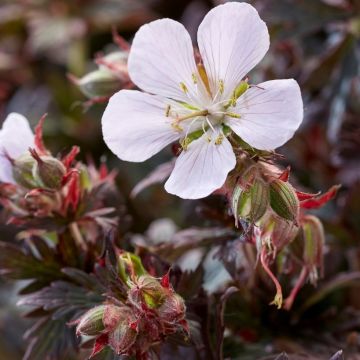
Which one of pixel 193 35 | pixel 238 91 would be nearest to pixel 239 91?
pixel 238 91

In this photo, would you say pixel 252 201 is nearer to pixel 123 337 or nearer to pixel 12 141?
pixel 123 337

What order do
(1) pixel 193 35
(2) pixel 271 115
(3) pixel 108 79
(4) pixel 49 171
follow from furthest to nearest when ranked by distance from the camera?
1. (1) pixel 193 35
2. (3) pixel 108 79
3. (4) pixel 49 171
4. (2) pixel 271 115

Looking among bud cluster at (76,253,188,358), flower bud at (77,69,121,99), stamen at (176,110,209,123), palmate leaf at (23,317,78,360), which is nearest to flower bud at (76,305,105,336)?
bud cluster at (76,253,188,358)

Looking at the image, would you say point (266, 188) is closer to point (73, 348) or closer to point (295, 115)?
point (295, 115)

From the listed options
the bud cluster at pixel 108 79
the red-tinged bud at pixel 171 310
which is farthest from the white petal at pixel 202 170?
the bud cluster at pixel 108 79

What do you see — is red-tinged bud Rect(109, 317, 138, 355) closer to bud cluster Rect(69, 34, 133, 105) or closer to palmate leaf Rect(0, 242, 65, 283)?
palmate leaf Rect(0, 242, 65, 283)

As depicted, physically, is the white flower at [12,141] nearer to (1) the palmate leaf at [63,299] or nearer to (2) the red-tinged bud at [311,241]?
(1) the palmate leaf at [63,299]
